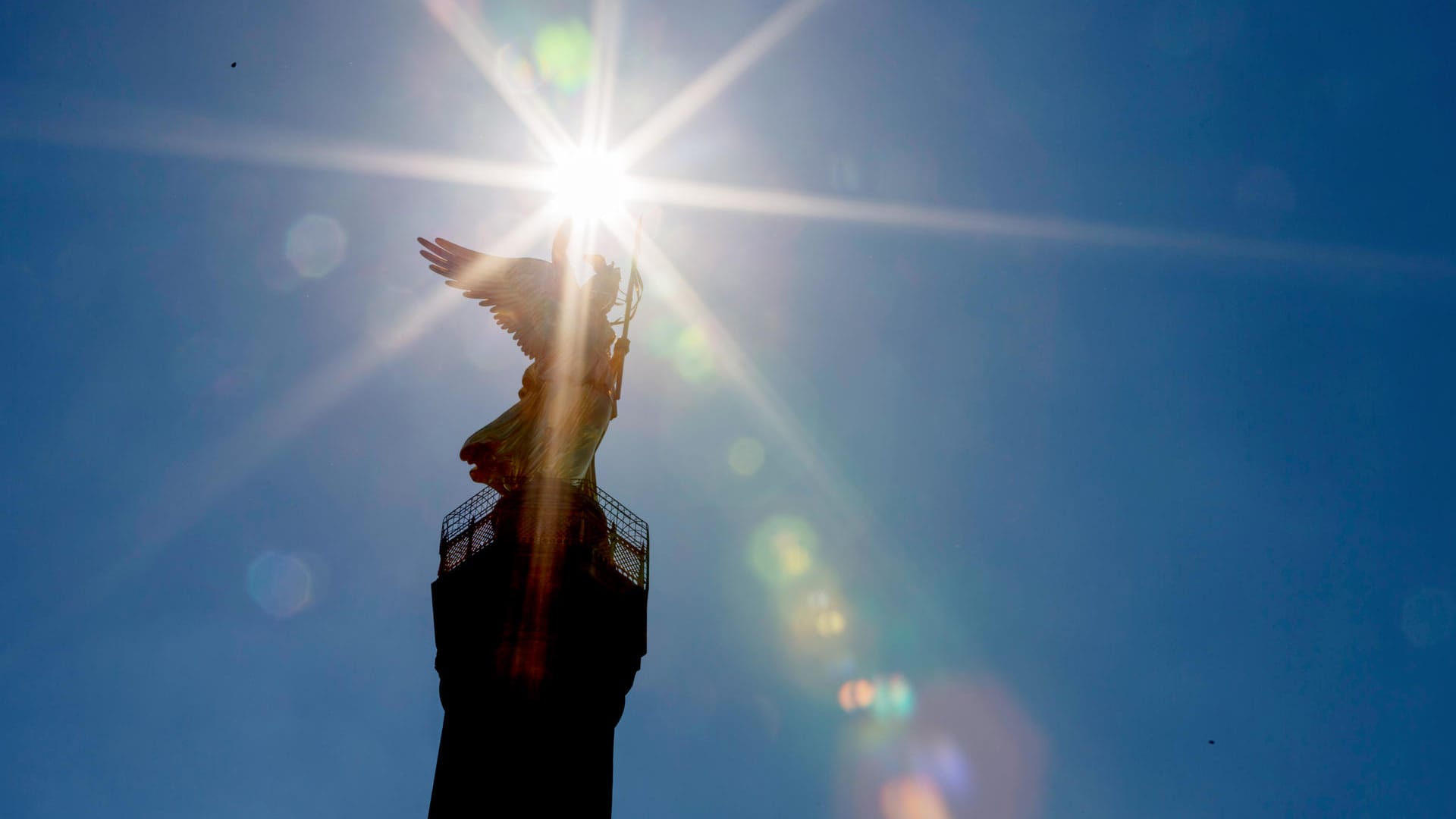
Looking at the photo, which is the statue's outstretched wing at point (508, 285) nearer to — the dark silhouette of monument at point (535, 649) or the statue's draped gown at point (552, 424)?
the statue's draped gown at point (552, 424)

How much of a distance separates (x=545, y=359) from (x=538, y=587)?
7.57 metres

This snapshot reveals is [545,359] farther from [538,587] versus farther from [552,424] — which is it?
[538,587]

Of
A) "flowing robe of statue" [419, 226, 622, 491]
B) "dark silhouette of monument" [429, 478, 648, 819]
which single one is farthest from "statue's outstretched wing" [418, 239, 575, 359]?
"dark silhouette of monument" [429, 478, 648, 819]

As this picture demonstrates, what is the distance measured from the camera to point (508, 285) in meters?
34.6

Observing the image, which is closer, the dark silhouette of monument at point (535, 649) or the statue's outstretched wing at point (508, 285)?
the dark silhouette of monument at point (535, 649)

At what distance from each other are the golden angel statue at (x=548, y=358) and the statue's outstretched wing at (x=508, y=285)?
2 centimetres

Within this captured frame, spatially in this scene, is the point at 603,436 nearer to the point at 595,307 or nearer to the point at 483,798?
the point at 595,307

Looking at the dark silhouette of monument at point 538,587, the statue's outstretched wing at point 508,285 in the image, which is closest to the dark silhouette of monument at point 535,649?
the dark silhouette of monument at point 538,587

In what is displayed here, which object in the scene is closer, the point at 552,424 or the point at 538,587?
the point at 538,587

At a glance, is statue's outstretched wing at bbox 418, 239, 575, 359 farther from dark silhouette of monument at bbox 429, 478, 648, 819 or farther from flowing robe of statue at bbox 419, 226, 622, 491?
dark silhouette of monument at bbox 429, 478, 648, 819

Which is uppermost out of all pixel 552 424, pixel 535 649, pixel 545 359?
pixel 545 359

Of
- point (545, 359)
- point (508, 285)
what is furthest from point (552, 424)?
point (508, 285)

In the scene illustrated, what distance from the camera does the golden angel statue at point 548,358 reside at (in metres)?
32.2

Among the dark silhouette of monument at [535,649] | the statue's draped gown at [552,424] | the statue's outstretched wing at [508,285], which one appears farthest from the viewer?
the statue's outstretched wing at [508,285]
